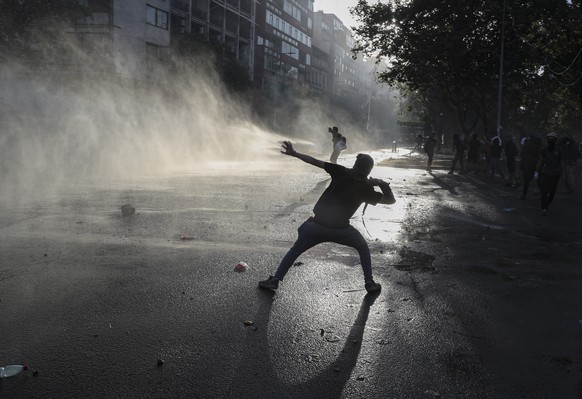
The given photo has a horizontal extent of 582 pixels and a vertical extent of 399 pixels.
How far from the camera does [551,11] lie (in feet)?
87.2

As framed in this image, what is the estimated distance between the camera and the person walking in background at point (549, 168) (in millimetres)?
11008

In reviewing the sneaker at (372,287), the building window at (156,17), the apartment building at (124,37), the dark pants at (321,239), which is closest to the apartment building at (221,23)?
the building window at (156,17)

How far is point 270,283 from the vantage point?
17.1 ft

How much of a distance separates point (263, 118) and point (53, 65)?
111 feet

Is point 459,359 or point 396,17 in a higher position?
point 396,17

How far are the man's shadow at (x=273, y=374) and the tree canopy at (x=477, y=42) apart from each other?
83.3ft

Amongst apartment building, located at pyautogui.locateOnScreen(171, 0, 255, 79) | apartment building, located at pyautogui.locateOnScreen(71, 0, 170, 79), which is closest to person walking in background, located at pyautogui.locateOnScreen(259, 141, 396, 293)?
apartment building, located at pyautogui.locateOnScreen(71, 0, 170, 79)

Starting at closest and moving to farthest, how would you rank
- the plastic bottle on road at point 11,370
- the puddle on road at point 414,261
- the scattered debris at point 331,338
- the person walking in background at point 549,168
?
the plastic bottle on road at point 11,370 → the scattered debris at point 331,338 → the puddle on road at point 414,261 → the person walking in background at point 549,168

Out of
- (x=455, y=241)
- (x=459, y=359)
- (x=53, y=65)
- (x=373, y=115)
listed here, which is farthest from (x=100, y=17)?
(x=373, y=115)

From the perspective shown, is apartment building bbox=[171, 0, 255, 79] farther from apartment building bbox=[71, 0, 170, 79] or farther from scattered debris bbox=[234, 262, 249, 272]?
scattered debris bbox=[234, 262, 249, 272]

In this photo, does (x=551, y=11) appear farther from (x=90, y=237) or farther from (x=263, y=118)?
(x=263, y=118)

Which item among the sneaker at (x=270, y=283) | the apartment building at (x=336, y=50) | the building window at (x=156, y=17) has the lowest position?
the sneaker at (x=270, y=283)

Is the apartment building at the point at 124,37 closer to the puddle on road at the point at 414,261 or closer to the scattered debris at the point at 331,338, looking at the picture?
the puddle on road at the point at 414,261

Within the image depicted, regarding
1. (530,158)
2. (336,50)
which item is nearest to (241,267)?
(530,158)
